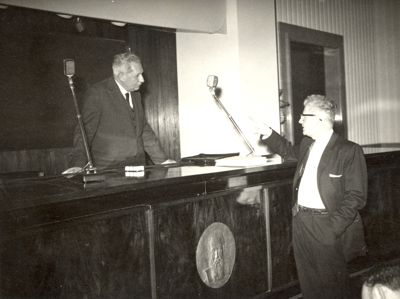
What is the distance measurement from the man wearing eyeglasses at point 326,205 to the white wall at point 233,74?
190 centimetres

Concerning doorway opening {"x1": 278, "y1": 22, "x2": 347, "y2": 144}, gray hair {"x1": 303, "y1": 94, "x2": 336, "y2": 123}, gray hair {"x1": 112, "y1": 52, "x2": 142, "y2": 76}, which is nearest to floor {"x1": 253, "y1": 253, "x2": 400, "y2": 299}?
gray hair {"x1": 303, "y1": 94, "x2": 336, "y2": 123}

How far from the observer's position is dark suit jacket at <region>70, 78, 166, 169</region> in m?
3.39

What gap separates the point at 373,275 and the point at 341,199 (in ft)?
4.79

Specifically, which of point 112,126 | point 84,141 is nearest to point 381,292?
point 84,141

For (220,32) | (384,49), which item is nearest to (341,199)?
(220,32)

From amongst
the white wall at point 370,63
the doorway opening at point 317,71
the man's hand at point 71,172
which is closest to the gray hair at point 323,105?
the man's hand at point 71,172

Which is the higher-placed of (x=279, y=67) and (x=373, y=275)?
(x=279, y=67)

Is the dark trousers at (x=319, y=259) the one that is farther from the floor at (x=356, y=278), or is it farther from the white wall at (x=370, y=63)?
the white wall at (x=370, y=63)

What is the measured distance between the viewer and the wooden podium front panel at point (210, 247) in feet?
8.13

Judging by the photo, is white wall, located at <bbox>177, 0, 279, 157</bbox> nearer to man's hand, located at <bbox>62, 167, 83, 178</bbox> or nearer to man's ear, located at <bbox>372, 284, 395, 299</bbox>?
man's hand, located at <bbox>62, 167, 83, 178</bbox>

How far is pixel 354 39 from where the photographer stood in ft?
21.7

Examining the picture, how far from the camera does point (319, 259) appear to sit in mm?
2748

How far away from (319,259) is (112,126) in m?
1.90

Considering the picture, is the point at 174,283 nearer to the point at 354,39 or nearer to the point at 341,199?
the point at 341,199
